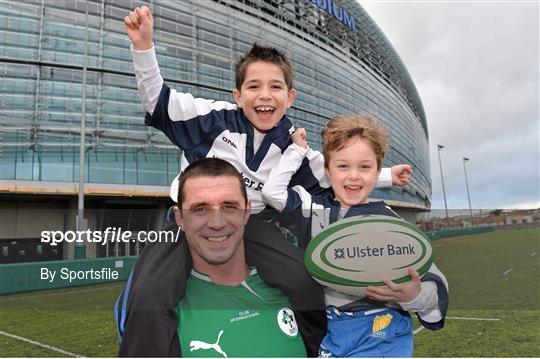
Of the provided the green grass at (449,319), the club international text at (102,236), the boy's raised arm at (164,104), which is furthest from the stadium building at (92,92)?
the boy's raised arm at (164,104)

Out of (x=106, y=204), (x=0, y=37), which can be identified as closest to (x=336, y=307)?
(x=106, y=204)

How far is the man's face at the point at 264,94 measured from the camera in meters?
1.95

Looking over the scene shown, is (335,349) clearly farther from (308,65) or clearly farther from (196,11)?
(308,65)

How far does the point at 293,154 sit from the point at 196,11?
2389cm

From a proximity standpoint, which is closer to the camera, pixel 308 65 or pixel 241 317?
pixel 241 317

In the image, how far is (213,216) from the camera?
4.70 ft

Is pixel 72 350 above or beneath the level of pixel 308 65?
beneath

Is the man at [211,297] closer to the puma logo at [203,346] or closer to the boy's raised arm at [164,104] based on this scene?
the puma logo at [203,346]

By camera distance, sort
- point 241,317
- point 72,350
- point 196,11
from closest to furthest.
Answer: point 241,317 < point 72,350 < point 196,11

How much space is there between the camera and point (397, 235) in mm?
1521

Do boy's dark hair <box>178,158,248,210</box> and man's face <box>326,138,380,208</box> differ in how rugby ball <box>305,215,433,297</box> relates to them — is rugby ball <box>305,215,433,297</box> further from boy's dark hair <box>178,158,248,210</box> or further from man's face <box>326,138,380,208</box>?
boy's dark hair <box>178,158,248,210</box>

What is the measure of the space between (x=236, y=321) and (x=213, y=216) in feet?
1.30

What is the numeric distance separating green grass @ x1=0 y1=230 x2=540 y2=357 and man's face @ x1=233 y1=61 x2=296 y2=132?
147 centimetres

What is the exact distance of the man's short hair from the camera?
1689 millimetres
